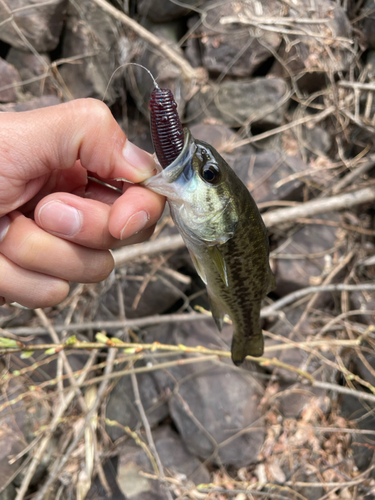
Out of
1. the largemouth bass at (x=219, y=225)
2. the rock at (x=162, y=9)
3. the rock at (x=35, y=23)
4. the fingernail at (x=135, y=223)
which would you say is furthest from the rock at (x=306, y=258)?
the rock at (x=35, y=23)

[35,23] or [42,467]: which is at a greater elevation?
[35,23]

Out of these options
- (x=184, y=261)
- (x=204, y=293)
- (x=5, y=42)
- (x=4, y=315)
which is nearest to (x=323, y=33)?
(x=184, y=261)

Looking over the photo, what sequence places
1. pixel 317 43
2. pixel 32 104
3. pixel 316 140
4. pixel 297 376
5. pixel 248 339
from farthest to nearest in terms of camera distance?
1. pixel 316 140
2. pixel 317 43
3. pixel 32 104
4. pixel 297 376
5. pixel 248 339

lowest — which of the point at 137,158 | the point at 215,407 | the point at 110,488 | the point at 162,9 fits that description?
the point at 110,488

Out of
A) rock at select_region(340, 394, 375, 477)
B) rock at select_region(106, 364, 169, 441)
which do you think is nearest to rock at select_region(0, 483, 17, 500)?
rock at select_region(106, 364, 169, 441)

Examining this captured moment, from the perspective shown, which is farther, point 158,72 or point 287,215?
point 158,72

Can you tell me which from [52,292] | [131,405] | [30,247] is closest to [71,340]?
[52,292]

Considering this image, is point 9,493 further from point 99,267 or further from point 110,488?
point 99,267
